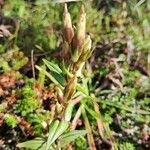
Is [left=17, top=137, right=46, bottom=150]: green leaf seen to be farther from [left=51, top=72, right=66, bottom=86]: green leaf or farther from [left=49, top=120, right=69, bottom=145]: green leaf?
[left=51, top=72, right=66, bottom=86]: green leaf

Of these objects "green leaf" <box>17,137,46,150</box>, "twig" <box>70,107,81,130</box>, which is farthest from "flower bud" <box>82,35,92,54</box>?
"twig" <box>70,107,81,130</box>

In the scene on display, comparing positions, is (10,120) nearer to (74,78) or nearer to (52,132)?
(52,132)

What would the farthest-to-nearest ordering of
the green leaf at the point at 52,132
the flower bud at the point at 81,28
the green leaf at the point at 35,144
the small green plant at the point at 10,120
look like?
the small green plant at the point at 10,120 → the green leaf at the point at 35,144 → the green leaf at the point at 52,132 → the flower bud at the point at 81,28

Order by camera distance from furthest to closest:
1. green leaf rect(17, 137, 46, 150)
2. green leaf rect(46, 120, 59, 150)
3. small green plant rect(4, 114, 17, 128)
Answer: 1. small green plant rect(4, 114, 17, 128)
2. green leaf rect(17, 137, 46, 150)
3. green leaf rect(46, 120, 59, 150)

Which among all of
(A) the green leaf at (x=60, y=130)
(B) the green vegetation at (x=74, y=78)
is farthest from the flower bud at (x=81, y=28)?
(A) the green leaf at (x=60, y=130)

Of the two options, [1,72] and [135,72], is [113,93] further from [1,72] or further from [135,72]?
[1,72]

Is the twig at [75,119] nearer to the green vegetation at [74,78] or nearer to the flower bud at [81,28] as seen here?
the green vegetation at [74,78]

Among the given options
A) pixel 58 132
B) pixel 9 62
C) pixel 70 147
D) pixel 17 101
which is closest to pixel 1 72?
pixel 9 62

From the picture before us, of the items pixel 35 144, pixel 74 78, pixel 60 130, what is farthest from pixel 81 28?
pixel 35 144
